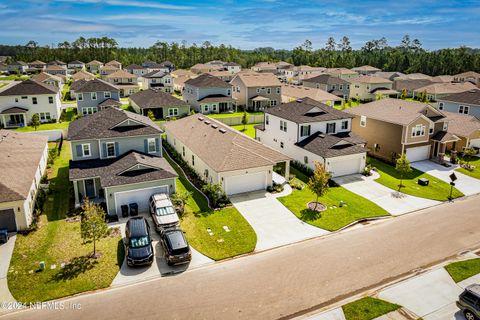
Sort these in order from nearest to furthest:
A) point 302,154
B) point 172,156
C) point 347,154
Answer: point 347,154, point 302,154, point 172,156

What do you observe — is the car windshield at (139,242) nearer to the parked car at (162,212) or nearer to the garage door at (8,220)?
the parked car at (162,212)

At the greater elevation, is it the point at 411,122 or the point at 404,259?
the point at 411,122

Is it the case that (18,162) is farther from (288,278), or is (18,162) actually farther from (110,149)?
(288,278)

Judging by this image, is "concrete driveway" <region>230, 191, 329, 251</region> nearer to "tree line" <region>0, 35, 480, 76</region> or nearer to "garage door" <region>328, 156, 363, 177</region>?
"garage door" <region>328, 156, 363, 177</region>

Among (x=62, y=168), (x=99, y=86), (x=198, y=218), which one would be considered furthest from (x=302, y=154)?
(x=99, y=86)

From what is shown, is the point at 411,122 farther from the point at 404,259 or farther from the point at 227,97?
the point at 227,97

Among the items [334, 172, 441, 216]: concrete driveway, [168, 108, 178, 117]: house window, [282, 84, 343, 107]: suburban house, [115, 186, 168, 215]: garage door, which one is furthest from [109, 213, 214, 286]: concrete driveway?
[282, 84, 343, 107]: suburban house

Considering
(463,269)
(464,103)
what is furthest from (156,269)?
(464,103)
